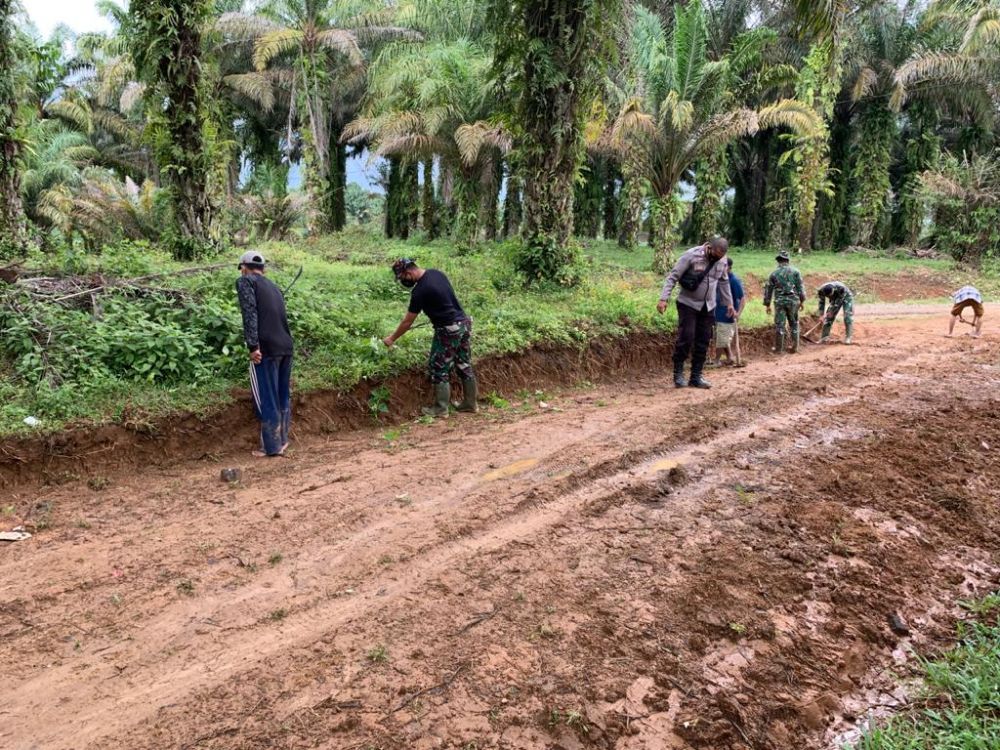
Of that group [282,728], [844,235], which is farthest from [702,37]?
[844,235]

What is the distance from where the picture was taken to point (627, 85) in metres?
19.0

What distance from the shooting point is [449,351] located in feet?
22.8

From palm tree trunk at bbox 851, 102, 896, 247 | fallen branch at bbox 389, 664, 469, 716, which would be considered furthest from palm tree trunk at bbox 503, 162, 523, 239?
fallen branch at bbox 389, 664, 469, 716

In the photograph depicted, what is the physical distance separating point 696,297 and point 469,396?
3228 mm

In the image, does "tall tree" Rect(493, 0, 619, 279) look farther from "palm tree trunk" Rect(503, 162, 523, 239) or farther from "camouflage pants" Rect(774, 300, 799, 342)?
"palm tree trunk" Rect(503, 162, 523, 239)

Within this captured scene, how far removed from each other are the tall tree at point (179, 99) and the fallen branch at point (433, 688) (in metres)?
9.90

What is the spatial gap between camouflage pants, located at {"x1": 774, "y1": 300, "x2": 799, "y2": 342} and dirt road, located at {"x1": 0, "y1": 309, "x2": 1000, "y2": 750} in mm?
5119

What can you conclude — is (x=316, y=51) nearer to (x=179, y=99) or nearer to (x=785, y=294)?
(x=179, y=99)

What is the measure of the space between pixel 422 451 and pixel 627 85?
16.7 metres

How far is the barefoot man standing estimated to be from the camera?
5648 millimetres

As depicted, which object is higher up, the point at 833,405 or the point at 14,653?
the point at 833,405

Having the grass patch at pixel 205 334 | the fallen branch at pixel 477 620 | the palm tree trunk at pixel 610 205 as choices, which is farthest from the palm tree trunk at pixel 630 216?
the fallen branch at pixel 477 620

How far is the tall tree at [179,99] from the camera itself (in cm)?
972

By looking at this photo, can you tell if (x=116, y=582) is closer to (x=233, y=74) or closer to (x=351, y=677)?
(x=351, y=677)
